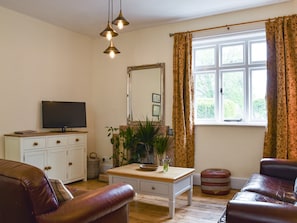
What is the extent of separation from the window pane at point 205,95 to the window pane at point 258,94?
662 millimetres

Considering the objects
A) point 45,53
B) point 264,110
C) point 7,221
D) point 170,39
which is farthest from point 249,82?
point 7,221

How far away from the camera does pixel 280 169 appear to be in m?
3.17

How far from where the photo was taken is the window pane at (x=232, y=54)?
180 inches

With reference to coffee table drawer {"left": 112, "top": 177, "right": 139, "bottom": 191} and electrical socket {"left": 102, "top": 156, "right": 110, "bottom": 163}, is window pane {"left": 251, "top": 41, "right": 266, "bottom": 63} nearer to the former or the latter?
coffee table drawer {"left": 112, "top": 177, "right": 139, "bottom": 191}

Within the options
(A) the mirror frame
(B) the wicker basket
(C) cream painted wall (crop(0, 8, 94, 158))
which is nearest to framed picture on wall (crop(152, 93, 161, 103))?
(A) the mirror frame

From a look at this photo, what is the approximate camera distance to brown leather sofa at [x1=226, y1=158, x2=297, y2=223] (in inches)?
63.2

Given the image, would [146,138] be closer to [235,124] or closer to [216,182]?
[216,182]

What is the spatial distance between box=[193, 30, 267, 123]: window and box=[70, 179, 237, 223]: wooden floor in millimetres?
1322

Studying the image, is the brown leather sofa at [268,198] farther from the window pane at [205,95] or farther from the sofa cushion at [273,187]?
the window pane at [205,95]

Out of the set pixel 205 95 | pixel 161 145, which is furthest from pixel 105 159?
pixel 205 95

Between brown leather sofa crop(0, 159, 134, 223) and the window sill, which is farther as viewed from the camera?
the window sill

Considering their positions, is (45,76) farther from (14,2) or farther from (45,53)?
(14,2)

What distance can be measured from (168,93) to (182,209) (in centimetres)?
215

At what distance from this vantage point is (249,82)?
4465mm
